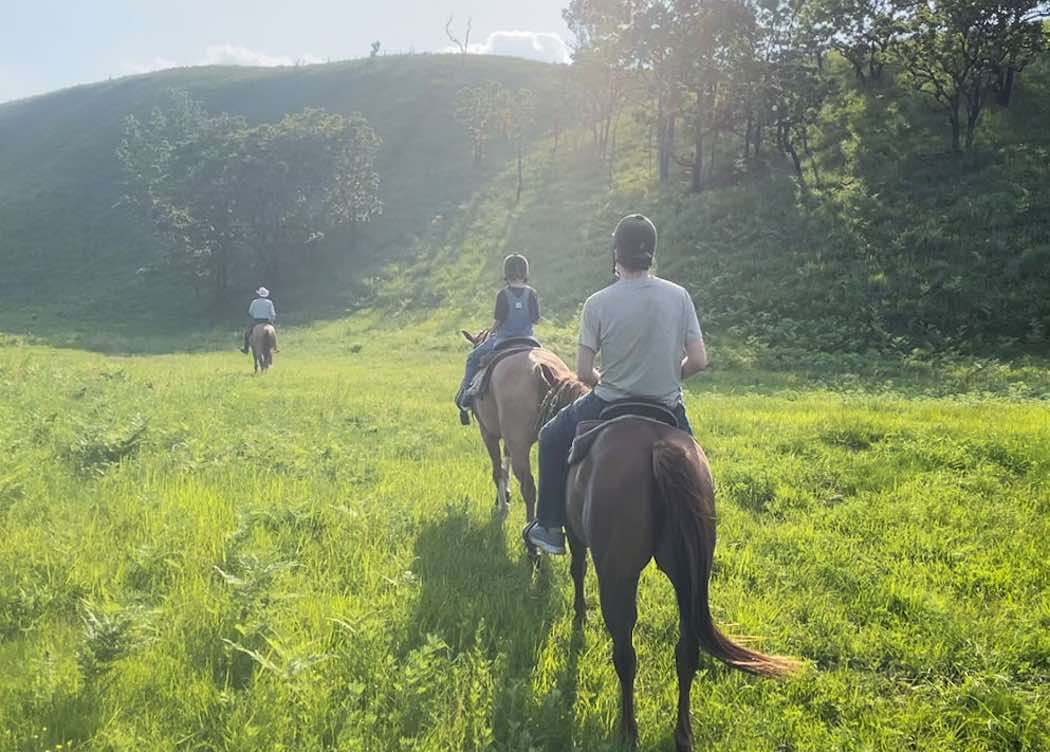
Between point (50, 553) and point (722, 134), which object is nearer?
point (50, 553)

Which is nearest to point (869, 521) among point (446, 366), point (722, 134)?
point (446, 366)

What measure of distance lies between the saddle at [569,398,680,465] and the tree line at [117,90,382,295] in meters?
48.6

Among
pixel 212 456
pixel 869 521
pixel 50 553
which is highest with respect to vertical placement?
pixel 50 553

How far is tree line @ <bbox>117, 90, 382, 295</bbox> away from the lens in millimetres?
47531

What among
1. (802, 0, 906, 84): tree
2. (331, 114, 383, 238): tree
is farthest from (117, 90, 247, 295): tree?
(802, 0, 906, 84): tree

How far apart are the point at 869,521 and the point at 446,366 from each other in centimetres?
1850

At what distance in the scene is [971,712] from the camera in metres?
4.35

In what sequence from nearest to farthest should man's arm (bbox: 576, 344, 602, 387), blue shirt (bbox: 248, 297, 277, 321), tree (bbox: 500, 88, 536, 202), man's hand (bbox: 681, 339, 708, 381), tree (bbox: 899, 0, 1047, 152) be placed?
man's hand (bbox: 681, 339, 708, 381)
man's arm (bbox: 576, 344, 602, 387)
blue shirt (bbox: 248, 297, 277, 321)
tree (bbox: 899, 0, 1047, 152)
tree (bbox: 500, 88, 536, 202)

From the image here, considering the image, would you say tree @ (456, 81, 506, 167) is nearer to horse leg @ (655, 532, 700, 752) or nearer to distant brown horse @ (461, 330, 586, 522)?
distant brown horse @ (461, 330, 586, 522)

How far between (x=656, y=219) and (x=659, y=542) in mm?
36384

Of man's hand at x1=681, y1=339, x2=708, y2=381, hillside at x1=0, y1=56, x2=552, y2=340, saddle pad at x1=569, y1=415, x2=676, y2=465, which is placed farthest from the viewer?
hillside at x1=0, y1=56, x2=552, y2=340

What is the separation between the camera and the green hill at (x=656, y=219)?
970 inches

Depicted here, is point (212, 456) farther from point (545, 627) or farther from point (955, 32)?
point (955, 32)

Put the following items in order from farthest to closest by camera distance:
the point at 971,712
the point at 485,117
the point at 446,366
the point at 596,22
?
the point at 485,117 → the point at 596,22 → the point at 446,366 → the point at 971,712
